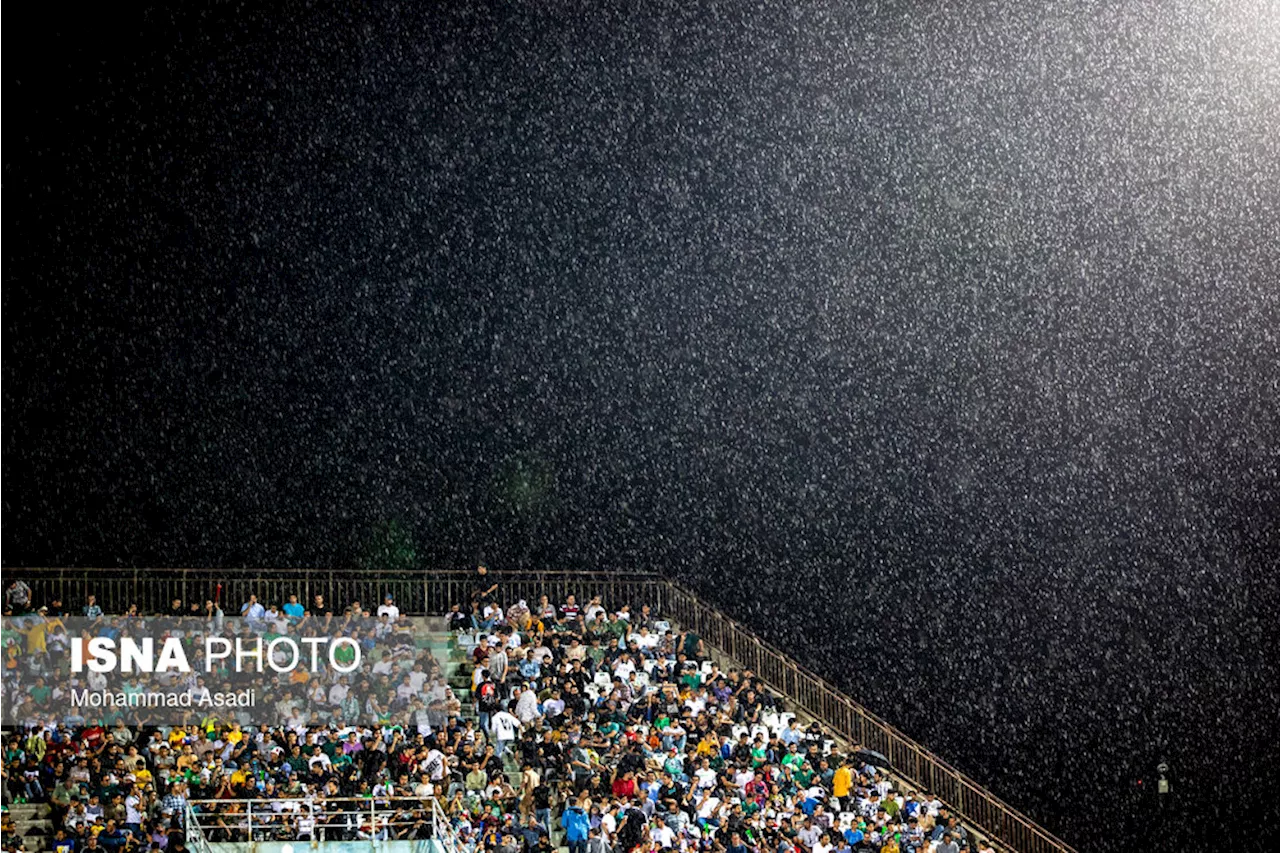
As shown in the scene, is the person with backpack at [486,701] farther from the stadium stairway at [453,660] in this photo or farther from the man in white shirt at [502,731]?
the man in white shirt at [502,731]

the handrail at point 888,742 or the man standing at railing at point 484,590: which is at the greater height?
the man standing at railing at point 484,590

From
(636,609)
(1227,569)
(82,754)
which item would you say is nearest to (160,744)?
(82,754)

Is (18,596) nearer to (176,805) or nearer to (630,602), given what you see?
(176,805)

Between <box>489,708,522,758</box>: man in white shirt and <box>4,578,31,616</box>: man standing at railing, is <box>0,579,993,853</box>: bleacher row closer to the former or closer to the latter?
<box>489,708,522,758</box>: man in white shirt

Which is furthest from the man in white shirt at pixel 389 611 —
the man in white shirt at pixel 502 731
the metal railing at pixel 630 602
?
the man in white shirt at pixel 502 731

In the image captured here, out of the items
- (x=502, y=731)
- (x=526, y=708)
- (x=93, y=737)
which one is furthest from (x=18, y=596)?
(x=526, y=708)

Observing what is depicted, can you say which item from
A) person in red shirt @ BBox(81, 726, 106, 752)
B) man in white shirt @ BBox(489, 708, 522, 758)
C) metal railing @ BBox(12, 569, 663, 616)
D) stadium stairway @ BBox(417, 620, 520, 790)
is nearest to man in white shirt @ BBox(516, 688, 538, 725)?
man in white shirt @ BBox(489, 708, 522, 758)

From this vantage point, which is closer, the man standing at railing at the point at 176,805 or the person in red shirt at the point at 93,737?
the man standing at railing at the point at 176,805

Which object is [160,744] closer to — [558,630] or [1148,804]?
[558,630]

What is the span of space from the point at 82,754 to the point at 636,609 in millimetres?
→ 13807

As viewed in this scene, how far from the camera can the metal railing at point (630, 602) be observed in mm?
32062

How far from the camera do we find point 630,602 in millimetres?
36312

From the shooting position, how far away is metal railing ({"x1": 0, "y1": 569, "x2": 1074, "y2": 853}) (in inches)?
1262

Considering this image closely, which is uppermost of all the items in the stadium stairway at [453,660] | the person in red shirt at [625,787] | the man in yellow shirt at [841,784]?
the stadium stairway at [453,660]
